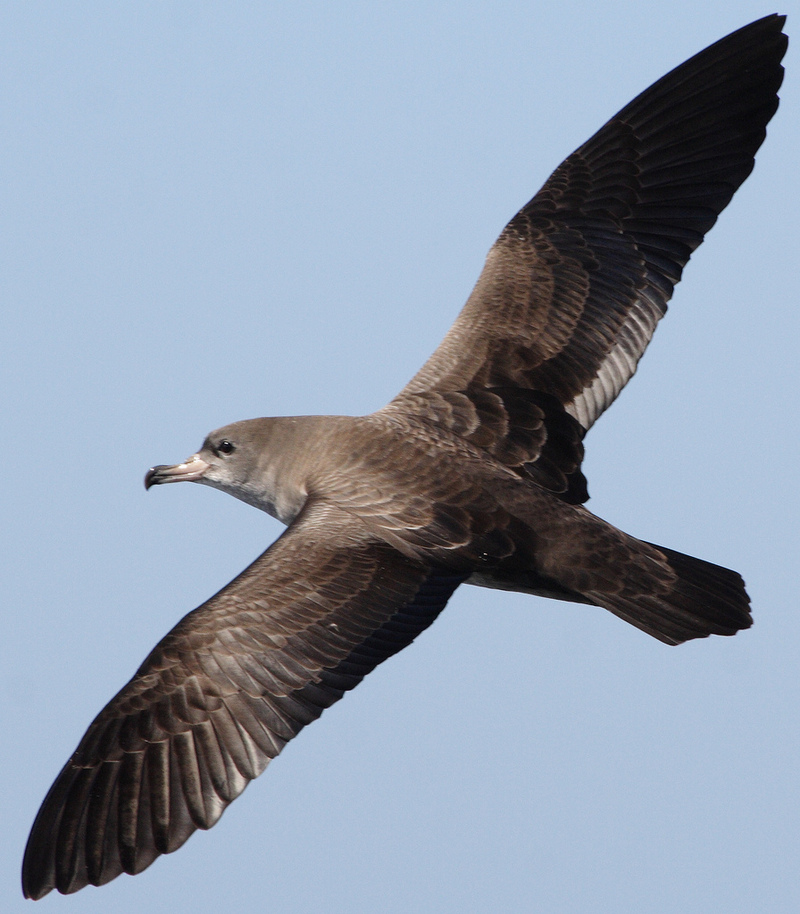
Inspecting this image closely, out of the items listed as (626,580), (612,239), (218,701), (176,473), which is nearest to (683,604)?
(626,580)

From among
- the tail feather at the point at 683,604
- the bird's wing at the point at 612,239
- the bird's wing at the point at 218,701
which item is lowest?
the bird's wing at the point at 218,701

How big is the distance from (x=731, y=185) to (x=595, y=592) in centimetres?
297

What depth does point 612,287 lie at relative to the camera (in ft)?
26.6

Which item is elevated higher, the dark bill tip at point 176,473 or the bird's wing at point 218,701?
the dark bill tip at point 176,473

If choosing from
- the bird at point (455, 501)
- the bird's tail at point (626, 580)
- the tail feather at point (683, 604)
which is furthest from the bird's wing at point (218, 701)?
the tail feather at point (683, 604)

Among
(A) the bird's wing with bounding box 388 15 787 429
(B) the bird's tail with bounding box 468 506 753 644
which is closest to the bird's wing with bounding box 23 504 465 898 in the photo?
(B) the bird's tail with bounding box 468 506 753 644

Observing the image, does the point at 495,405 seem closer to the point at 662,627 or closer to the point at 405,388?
the point at 405,388

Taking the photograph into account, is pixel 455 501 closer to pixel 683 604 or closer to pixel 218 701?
pixel 683 604

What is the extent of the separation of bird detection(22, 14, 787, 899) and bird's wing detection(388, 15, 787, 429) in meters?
0.01

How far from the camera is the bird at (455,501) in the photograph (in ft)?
20.3

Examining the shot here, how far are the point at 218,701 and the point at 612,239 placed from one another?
12.3 ft

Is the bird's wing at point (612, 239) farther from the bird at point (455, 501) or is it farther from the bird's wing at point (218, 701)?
the bird's wing at point (218, 701)

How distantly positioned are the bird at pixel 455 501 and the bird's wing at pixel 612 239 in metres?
0.01

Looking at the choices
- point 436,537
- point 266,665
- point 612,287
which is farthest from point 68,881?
point 612,287
